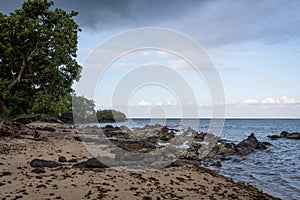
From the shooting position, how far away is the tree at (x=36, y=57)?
18766 millimetres

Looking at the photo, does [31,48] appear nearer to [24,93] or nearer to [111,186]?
[24,93]

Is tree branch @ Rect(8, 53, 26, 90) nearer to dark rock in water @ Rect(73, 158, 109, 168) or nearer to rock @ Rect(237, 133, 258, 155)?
dark rock in water @ Rect(73, 158, 109, 168)

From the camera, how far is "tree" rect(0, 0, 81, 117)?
61.6 ft

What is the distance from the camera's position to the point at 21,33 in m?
18.0

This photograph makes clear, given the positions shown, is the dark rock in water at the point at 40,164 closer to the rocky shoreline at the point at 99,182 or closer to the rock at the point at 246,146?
the rocky shoreline at the point at 99,182

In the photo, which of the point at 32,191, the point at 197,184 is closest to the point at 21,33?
the point at 32,191

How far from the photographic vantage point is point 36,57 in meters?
20.1

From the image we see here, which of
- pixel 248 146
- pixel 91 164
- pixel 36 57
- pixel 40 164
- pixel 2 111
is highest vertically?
pixel 36 57

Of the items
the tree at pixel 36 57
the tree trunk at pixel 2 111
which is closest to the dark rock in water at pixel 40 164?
the tree at pixel 36 57

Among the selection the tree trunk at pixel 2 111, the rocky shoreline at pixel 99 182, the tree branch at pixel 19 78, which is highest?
the tree branch at pixel 19 78

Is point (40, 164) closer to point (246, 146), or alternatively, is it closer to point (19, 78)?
point (19, 78)

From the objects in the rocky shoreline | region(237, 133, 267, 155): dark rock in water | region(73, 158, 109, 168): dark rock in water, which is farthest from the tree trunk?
region(237, 133, 267, 155): dark rock in water

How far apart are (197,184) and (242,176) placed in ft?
20.5

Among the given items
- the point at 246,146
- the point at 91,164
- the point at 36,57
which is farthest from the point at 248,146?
the point at 36,57
